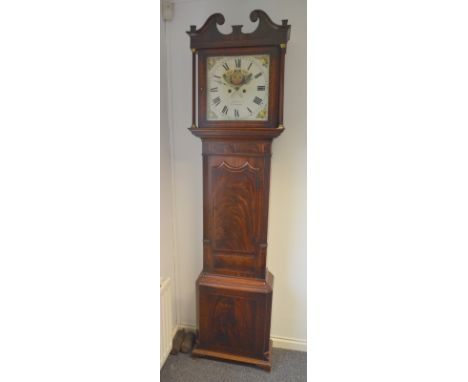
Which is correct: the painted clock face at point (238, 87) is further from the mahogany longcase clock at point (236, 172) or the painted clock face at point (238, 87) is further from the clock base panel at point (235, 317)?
the clock base panel at point (235, 317)

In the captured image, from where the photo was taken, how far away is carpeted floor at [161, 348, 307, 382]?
154 cm

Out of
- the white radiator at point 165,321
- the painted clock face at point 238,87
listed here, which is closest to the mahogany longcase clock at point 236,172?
the painted clock face at point 238,87

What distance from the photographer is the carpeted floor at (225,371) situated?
1.54 meters

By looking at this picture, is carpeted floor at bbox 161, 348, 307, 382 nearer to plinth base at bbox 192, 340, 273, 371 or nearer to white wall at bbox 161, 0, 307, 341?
plinth base at bbox 192, 340, 273, 371

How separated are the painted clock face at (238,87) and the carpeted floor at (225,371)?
1395mm

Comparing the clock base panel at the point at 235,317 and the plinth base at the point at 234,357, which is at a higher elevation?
the clock base panel at the point at 235,317

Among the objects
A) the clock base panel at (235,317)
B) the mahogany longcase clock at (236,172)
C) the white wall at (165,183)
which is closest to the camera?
the mahogany longcase clock at (236,172)

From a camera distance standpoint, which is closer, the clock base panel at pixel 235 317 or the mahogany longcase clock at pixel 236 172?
the mahogany longcase clock at pixel 236 172

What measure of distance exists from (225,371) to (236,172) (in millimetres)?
1131

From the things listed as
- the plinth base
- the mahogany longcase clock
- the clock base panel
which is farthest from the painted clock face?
the plinth base

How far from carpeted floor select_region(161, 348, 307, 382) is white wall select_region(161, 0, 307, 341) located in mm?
185
